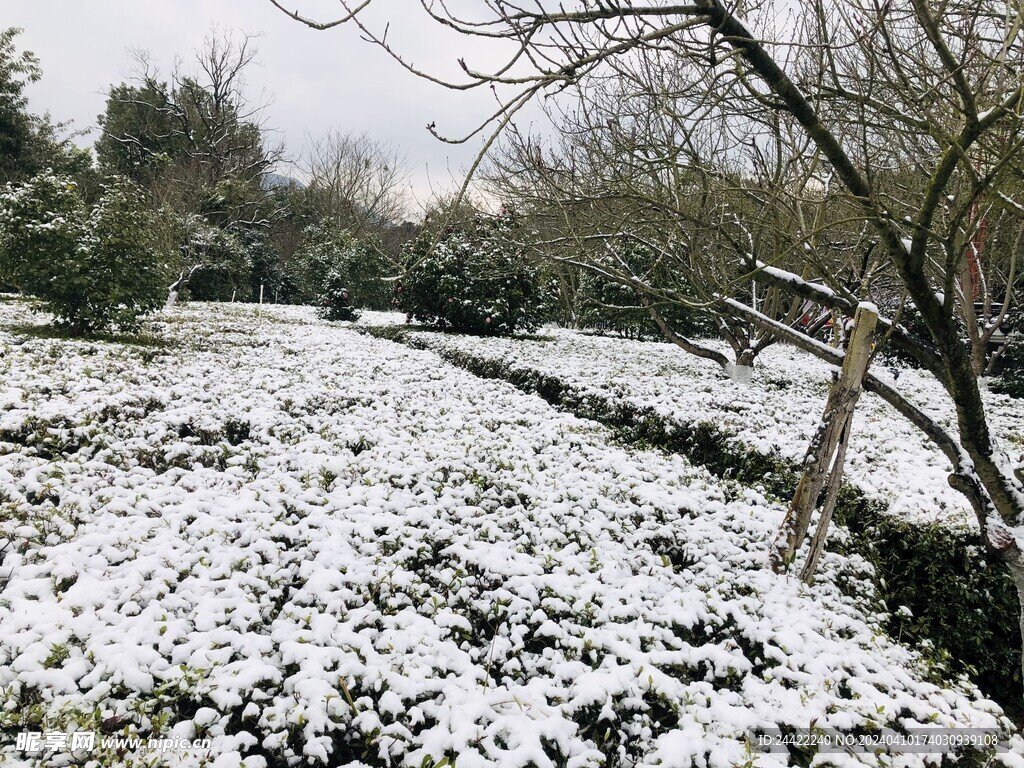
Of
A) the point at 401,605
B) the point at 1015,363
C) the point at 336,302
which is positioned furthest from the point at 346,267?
the point at 1015,363

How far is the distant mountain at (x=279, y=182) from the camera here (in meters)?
25.5

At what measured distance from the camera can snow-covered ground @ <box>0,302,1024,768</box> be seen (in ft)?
5.52

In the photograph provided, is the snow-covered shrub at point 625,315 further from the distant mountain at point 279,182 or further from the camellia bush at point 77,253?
the distant mountain at point 279,182

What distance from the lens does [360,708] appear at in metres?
1.73

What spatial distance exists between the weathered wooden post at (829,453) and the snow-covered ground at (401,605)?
0.64ft

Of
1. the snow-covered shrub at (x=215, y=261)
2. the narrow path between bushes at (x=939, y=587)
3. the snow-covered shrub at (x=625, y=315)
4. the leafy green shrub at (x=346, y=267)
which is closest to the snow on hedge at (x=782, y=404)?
the narrow path between bushes at (x=939, y=587)

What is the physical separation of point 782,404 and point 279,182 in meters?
29.2

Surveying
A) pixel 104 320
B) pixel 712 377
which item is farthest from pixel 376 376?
pixel 712 377

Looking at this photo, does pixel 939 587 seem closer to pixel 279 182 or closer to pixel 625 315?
pixel 625 315

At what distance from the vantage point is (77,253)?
639 cm

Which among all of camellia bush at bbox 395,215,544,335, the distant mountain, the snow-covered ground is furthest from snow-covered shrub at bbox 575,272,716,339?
the distant mountain

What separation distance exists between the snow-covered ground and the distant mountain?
81.0 ft

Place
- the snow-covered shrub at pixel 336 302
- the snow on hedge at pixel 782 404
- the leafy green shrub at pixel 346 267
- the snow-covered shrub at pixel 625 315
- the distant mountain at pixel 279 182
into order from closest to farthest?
→ the snow on hedge at pixel 782 404 < the snow-covered shrub at pixel 625 315 < the snow-covered shrub at pixel 336 302 < the leafy green shrub at pixel 346 267 < the distant mountain at pixel 279 182

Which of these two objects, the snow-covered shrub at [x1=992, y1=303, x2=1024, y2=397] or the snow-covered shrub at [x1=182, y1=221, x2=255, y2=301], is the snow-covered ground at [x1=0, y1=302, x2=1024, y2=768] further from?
the snow-covered shrub at [x1=182, y1=221, x2=255, y2=301]
